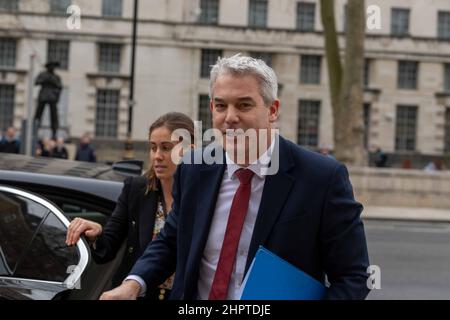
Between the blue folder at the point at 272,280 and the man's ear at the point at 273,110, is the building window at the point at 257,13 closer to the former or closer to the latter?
the man's ear at the point at 273,110

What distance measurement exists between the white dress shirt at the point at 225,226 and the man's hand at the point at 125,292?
28 millimetres

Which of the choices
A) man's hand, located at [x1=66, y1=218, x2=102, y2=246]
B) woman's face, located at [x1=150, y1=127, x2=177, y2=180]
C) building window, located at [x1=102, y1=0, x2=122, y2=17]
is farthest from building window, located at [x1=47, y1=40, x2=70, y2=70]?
man's hand, located at [x1=66, y1=218, x2=102, y2=246]

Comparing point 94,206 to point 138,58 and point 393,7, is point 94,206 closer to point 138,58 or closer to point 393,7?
point 138,58

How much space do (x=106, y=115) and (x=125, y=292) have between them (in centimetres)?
4300

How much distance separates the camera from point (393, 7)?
4762 centimetres

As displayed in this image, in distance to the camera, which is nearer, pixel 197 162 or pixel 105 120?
pixel 197 162

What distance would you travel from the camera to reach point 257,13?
152 feet

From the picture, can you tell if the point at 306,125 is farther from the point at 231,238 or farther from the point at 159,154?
the point at 231,238

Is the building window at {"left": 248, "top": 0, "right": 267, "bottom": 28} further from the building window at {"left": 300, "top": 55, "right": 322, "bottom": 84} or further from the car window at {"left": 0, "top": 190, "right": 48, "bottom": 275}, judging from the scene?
the car window at {"left": 0, "top": 190, "right": 48, "bottom": 275}

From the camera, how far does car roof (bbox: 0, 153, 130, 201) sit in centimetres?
423

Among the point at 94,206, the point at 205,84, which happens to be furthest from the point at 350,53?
the point at 205,84

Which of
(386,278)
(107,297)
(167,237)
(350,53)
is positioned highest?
(350,53)

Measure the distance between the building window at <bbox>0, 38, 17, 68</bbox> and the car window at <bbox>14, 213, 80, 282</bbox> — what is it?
139 ft

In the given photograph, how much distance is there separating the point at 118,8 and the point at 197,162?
141ft
